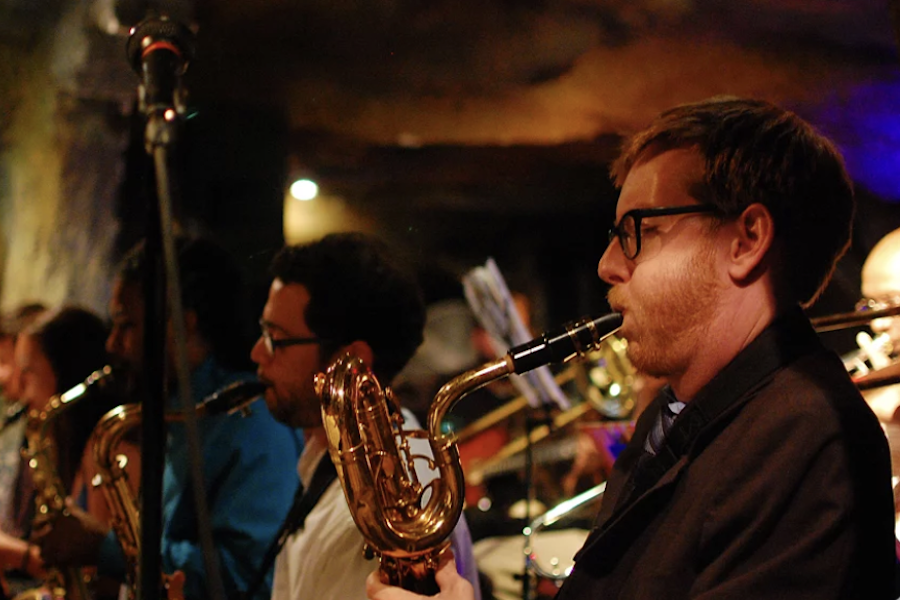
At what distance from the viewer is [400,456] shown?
1.90 meters

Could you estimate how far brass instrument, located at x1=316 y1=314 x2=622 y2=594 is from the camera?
5.73ft

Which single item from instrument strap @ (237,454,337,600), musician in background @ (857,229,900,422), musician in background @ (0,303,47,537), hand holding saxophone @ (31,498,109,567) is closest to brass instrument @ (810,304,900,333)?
musician in background @ (857,229,900,422)

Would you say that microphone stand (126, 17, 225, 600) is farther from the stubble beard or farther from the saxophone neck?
the stubble beard

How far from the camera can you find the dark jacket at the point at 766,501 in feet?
3.96

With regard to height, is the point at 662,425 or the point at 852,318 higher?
the point at 852,318

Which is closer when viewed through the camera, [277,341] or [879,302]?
[277,341]

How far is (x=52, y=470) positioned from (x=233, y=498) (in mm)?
1503

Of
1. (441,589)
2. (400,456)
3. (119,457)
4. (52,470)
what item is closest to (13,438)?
(52,470)

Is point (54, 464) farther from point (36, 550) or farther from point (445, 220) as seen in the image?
point (445, 220)

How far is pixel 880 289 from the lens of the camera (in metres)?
2.85

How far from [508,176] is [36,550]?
2744 millimetres

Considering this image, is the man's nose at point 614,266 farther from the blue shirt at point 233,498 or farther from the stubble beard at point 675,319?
the blue shirt at point 233,498

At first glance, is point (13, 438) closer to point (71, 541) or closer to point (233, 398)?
point (71, 541)

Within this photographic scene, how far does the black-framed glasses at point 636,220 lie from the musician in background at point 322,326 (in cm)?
91
